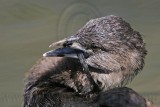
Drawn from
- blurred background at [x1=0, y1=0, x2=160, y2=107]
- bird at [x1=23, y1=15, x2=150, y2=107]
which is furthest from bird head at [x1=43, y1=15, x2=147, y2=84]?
blurred background at [x1=0, y1=0, x2=160, y2=107]

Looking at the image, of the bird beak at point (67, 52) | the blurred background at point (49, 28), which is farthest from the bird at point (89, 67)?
the blurred background at point (49, 28)

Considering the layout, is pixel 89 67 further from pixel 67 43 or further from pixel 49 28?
pixel 49 28

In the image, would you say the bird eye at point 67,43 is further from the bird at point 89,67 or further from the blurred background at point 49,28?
the blurred background at point 49,28

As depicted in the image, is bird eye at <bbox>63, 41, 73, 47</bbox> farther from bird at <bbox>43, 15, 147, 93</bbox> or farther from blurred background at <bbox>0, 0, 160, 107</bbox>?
blurred background at <bbox>0, 0, 160, 107</bbox>

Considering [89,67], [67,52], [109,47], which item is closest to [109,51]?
[109,47]

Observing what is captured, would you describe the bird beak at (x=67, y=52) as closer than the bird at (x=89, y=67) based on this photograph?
No

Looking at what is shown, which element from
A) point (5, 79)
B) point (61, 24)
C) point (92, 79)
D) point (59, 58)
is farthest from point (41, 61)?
point (61, 24)

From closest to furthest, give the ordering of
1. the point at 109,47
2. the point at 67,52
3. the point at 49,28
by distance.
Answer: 1. the point at 109,47
2. the point at 67,52
3. the point at 49,28
